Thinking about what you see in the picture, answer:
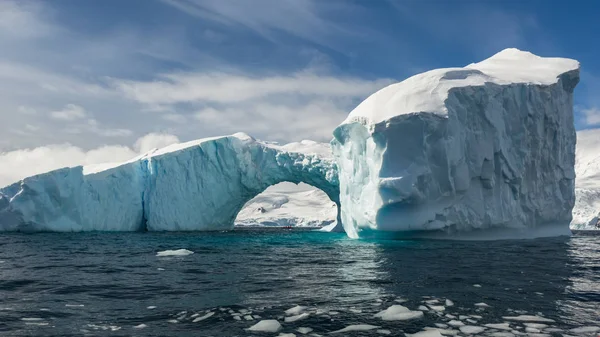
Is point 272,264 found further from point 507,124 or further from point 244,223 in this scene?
point 244,223

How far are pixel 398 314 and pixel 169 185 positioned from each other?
29.0 m

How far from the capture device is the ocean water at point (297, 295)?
591 centimetres

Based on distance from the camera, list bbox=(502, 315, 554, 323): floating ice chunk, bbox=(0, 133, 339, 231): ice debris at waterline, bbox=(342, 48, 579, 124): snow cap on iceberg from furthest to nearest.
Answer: bbox=(0, 133, 339, 231): ice debris at waterline → bbox=(342, 48, 579, 124): snow cap on iceberg → bbox=(502, 315, 554, 323): floating ice chunk

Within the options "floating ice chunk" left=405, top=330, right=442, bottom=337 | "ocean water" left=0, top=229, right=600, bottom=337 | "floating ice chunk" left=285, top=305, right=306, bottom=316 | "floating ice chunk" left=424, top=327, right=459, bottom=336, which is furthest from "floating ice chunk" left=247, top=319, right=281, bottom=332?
"floating ice chunk" left=424, top=327, right=459, bottom=336

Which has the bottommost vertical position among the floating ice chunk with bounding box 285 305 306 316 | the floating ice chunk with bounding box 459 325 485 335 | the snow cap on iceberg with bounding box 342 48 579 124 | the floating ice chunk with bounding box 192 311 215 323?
the floating ice chunk with bounding box 459 325 485 335

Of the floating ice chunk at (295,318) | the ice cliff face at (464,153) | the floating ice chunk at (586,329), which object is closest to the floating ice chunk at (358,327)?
the floating ice chunk at (295,318)

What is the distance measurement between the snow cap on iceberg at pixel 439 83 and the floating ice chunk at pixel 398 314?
14270 mm

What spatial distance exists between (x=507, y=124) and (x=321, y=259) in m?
14.5

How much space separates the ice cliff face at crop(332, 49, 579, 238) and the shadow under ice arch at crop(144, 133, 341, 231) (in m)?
7.75

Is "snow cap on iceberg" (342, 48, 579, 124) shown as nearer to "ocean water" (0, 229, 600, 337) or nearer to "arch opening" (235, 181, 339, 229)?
"ocean water" (0, 229, 600, 337)

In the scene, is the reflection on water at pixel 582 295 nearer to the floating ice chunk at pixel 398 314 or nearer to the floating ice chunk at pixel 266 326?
the floating ice chunk at pixel 398 314

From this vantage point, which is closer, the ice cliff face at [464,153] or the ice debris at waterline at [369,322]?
the ice debris at waterline at [369,322]

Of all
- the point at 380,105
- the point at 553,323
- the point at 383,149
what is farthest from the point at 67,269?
the point at 380,105

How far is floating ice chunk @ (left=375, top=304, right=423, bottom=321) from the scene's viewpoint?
6348 millimetres
